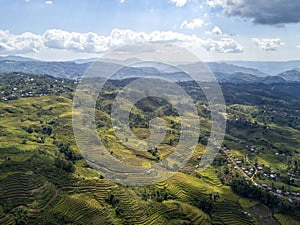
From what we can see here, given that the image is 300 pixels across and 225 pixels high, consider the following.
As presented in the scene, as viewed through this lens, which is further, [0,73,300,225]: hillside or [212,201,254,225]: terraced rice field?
[212,201,254,225]: terraced rice field

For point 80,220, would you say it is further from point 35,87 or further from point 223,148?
point 35,87

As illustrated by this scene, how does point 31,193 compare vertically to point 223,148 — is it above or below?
above

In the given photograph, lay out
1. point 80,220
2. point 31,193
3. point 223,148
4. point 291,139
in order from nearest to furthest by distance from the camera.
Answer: point 80,220
point 31,193
point 223,148
point 291,139

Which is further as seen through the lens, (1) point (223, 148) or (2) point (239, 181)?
(1) point (223, 148)

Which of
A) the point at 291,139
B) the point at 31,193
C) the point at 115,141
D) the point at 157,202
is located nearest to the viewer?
the point at 31,193

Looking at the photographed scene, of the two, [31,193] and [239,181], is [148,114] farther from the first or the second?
[31,193]

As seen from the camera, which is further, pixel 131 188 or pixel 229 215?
pixel 131 188

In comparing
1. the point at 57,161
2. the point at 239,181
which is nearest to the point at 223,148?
the point at 239,181

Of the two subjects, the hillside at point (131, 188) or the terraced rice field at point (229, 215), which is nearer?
the hillside at point (131, 188)

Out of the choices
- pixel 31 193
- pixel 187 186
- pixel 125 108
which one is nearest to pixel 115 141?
pixel 187 186

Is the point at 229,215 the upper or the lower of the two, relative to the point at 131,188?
lower
